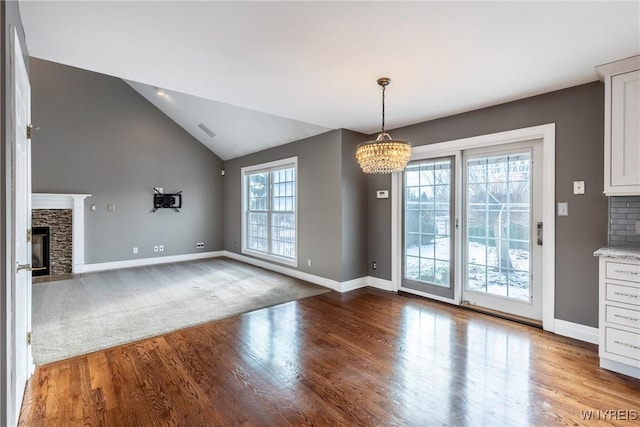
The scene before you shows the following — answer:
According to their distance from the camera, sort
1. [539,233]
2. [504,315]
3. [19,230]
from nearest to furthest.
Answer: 1. [19,230]
2. [539,233]
3. [504,315]

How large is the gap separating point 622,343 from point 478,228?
5.41 ft

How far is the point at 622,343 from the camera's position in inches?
89.4

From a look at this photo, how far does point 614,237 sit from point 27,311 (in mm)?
4751

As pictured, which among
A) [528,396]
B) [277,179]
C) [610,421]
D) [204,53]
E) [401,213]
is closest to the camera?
[610,421]

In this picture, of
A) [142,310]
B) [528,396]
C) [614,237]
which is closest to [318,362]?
[528,396]

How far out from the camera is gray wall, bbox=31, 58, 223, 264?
5465mm

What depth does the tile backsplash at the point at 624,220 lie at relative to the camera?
8.46 feet

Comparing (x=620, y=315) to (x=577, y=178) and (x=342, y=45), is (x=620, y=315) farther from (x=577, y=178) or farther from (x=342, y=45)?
(x=342, y=45)

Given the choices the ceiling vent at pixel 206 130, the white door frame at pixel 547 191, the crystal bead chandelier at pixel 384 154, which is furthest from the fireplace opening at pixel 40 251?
the white door frame at pixel 547 191

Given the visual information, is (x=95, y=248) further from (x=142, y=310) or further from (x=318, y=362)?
(x=318, y=362)

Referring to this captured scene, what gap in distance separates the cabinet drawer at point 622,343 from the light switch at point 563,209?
1104 millimetres

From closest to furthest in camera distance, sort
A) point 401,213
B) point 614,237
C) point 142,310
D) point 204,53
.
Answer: point 204,53 < point 614,237 < point 142,310 < point 401,213

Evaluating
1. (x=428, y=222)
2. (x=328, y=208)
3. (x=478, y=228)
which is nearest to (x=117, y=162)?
(x=328, y=208)

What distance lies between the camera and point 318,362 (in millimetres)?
2479
